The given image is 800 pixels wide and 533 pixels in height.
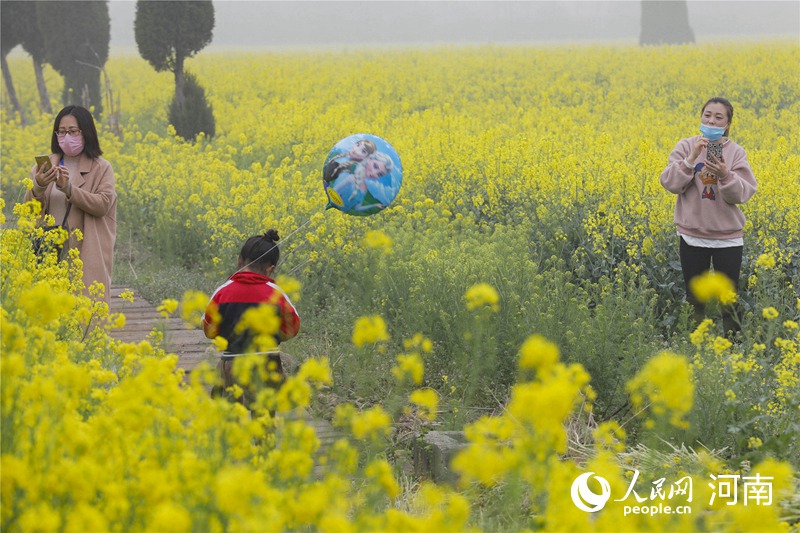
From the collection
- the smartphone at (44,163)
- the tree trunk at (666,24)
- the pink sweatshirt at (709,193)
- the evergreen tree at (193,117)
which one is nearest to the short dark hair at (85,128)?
the smartphone at (44,163)

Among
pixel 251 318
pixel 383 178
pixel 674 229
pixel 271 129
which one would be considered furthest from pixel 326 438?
pixel 271 129

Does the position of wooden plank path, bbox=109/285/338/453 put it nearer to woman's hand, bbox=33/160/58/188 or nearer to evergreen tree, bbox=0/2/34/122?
woman's hand, bbox=33/160/58/188

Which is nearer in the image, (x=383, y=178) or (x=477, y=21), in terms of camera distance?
(x=383, y=178)

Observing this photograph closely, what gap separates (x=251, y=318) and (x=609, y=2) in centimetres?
Result: 9236

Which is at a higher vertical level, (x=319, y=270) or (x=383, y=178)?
(x=383, y=178)

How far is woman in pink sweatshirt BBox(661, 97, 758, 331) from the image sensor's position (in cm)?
615

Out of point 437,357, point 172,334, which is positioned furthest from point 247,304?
point 172,334

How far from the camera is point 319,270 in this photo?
795 centimetres

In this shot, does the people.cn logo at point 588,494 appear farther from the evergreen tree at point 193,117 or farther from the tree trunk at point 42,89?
the tree trunk at point 42,89

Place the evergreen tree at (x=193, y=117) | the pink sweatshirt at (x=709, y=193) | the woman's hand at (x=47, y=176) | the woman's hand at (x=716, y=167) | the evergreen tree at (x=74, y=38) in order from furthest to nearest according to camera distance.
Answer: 1. the evergreen tree at (x=74, y=38)
2. the evergreen tree at (x=193, y=117)
3. the pink sweatshirt at (x=709, y=193)
4. the woman's hand at (x=716, y=167)
5. the woman's hand at (x=47, y=176)

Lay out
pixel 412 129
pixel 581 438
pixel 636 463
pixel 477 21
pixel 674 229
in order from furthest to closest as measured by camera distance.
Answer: pixel 477 21 → pixel 412 129 → pixel 674 229 → pixel 581 438 → pixel 636 463

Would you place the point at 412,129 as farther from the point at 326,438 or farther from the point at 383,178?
the point at 326,438

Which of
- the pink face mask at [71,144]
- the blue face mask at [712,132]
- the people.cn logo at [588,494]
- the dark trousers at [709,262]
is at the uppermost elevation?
the pink face mask at [71,144]

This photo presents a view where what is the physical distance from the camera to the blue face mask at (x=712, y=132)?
20.2 ft
